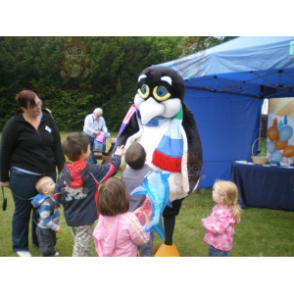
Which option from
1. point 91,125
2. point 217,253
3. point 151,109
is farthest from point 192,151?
point 91,125

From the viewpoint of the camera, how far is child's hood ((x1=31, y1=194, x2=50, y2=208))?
7.98ft

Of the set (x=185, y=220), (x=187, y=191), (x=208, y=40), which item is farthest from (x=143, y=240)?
(x=208, y=40)

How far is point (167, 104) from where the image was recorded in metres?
2.47

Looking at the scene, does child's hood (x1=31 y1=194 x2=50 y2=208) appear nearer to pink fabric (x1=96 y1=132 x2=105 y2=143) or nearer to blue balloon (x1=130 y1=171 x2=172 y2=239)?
blue balloon (x1=130 y1=171 x2=172 y2=239)

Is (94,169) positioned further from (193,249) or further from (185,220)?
(185,220)

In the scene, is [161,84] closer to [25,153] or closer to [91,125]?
[25,153]

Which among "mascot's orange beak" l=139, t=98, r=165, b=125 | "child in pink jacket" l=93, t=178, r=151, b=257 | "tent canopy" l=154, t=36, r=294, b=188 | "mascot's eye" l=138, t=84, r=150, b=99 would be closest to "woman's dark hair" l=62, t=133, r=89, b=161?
"child in pink jacket" l=93, t=178, r=151, b=257

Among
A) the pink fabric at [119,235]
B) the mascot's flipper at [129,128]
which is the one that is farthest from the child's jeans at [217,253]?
the mascot's flipper at [129,128]

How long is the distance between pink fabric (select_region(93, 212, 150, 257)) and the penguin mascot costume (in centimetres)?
83

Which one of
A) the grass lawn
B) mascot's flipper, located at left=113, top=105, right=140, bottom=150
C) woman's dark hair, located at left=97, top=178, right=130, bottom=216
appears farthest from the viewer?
the grass lawn

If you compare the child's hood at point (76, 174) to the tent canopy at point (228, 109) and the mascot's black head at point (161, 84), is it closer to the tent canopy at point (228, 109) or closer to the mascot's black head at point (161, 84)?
the mascot's black head at point (161, 84)

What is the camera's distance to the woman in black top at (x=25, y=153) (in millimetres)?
2377

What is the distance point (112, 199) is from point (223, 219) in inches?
35.9

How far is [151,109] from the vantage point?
240 centimetres
